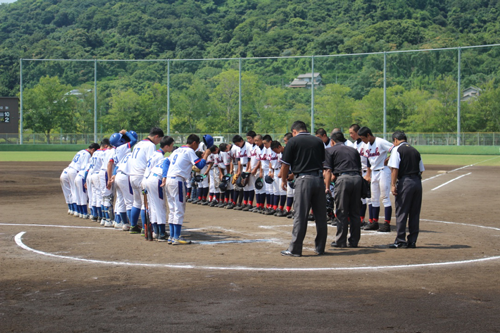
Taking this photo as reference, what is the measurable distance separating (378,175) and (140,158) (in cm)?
519

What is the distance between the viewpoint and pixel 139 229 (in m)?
12.2

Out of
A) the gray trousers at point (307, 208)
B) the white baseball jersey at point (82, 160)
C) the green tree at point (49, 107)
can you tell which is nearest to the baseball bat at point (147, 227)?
the gray trousers at point (307, 208)

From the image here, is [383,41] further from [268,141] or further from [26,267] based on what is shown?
[26,267]

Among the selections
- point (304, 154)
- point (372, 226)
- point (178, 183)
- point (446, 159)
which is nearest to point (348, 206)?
point (304, 154)

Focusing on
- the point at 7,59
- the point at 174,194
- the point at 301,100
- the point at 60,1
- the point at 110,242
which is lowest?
the point at 110,242

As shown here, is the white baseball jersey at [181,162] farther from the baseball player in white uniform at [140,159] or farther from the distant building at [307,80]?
the distant building at [307,80]

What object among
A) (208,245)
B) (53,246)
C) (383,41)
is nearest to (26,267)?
(53,246)

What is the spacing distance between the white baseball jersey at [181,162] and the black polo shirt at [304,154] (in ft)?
6.44

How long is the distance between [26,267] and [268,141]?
26.8 feet

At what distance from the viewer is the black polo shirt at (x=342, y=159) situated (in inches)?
419

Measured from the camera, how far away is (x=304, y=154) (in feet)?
31.7

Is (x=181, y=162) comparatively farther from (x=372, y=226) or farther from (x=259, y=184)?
(x=259, y=184)

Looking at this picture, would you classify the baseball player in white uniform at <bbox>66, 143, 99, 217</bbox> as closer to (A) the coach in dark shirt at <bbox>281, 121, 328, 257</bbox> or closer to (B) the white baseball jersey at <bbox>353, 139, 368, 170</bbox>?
(B) the white baseball jersey at <bbox>353, 139, 368, 170</bbox>

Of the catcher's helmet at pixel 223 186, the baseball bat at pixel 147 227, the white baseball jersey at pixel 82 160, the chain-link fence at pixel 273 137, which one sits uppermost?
the chain-link fence at pixel 273 137
